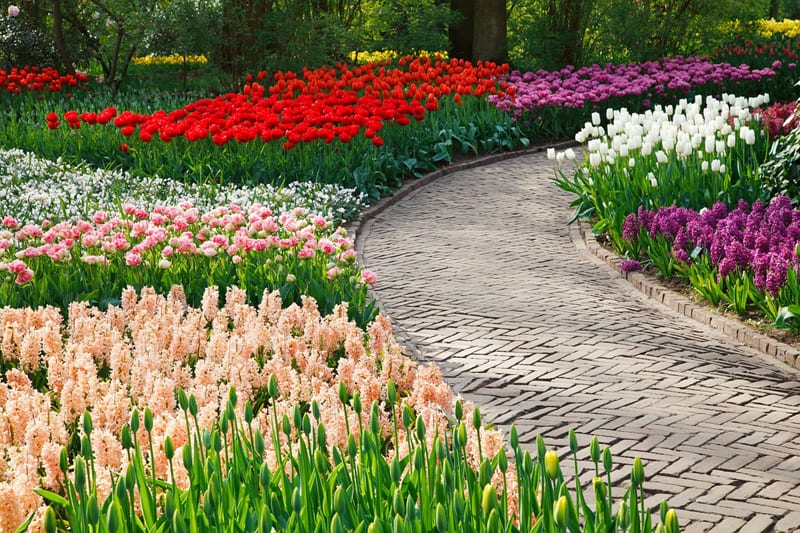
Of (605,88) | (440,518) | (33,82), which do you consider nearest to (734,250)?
(440,518)

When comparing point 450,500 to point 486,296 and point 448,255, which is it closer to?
point 486,296

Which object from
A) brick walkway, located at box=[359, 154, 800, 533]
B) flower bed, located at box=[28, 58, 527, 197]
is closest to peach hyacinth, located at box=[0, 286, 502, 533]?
brick walkway, located at box=[359, 154, 800, 533]

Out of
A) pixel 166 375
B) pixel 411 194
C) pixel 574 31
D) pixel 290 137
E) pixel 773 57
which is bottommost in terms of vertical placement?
pixel 411 194

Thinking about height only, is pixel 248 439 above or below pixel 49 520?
below

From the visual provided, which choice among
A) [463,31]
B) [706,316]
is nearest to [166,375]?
[706,316]

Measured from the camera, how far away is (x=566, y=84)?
1702 cm

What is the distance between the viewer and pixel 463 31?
75.8 ft

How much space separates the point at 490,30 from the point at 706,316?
48.6ft

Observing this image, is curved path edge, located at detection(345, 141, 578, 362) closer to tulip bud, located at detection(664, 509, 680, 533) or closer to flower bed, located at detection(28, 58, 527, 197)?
flower bed, located at detection(28, 58, 527, 197)

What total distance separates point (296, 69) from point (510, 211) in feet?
27.7

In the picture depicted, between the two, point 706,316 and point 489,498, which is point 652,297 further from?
point 489,498

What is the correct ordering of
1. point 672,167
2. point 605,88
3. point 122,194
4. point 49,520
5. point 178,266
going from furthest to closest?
point 605,88
point 122,194
point 672,167
point 178,266
point 49,520

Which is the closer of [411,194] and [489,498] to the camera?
[489,498]

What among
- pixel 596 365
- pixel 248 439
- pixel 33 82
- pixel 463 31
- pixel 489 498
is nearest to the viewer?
pixel 489 498
